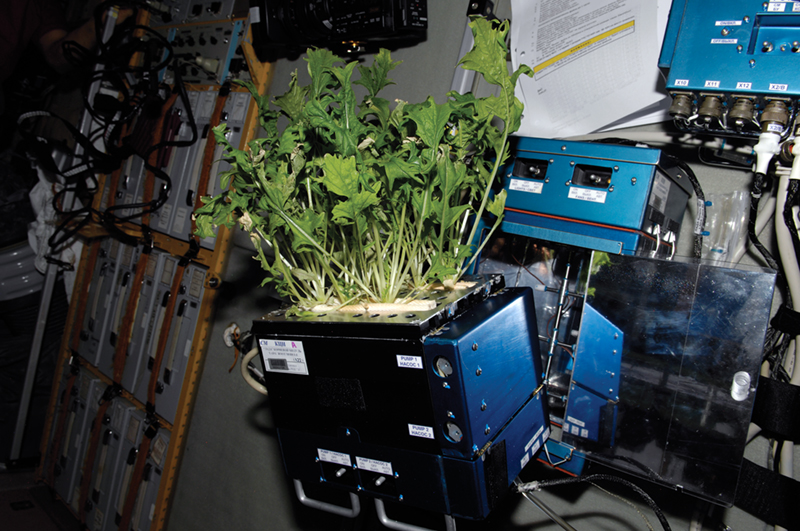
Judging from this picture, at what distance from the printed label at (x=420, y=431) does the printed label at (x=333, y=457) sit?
0.16 m

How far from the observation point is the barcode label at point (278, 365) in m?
0.87

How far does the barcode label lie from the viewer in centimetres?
87

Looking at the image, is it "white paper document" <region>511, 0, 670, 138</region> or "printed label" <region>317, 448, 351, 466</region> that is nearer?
"printed label" <region>317, 448, 351, 466</region>

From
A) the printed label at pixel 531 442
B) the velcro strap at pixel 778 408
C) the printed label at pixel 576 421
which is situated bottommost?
the printed label at pixel 531 442

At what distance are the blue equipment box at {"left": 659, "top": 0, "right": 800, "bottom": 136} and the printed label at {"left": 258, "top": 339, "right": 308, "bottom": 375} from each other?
78cm

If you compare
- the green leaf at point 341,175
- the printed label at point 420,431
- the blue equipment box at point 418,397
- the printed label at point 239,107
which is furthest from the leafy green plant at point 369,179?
the printed label at point 239,107

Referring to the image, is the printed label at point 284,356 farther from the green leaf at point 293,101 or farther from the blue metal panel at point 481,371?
the green leaf at point 293,101

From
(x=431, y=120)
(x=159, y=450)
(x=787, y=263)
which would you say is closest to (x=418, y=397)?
(x=431, y=120)

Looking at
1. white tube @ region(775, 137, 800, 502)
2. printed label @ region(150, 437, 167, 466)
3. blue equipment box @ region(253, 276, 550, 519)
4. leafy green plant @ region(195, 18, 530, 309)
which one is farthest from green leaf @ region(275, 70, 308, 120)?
printed label @ region(150, 437, 167, 466)

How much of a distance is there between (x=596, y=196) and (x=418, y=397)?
0.49m

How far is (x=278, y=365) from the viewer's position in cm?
88

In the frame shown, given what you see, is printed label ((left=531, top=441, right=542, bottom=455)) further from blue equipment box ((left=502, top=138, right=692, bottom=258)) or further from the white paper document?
the white paper document

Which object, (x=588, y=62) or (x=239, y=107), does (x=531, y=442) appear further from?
(x=239, y=107)

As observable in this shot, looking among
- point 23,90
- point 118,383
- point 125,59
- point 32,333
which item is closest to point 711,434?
point 118,383
